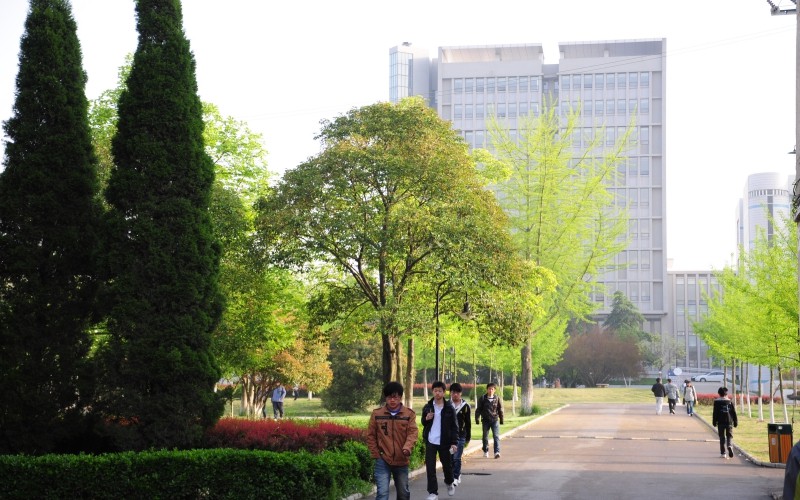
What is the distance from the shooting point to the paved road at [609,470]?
15.7m

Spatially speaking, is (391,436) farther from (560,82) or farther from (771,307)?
(560,82)

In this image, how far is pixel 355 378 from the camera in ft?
156

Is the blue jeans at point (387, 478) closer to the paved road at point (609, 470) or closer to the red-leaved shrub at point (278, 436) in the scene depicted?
the paved road at point (609, 470)

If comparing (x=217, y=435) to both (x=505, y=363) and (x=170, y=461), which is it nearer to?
(x=170, y=461)

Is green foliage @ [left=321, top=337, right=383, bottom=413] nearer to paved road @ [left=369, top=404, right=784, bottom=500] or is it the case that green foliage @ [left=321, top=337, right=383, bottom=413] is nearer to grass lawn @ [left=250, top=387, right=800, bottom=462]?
grass lawn @ [left=250, top=387, right=800, bottom=462]

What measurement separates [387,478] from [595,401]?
52.9 metres

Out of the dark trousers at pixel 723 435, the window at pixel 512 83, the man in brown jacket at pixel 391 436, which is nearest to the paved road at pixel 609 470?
the dark trousers at pixel 723 435

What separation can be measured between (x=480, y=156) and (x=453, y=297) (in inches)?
429

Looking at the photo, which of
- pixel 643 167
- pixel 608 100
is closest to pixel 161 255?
pixel 643 167

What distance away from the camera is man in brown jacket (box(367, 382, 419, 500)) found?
11.1 metres

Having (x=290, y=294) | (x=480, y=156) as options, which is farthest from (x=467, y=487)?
(x=480, y=156)

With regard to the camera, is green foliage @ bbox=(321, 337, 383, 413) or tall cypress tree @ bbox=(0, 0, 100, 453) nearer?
tall cypress tree @ bbox=(0, 0, 100, 453)

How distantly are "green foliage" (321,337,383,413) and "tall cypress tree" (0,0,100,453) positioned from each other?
99.3 feet

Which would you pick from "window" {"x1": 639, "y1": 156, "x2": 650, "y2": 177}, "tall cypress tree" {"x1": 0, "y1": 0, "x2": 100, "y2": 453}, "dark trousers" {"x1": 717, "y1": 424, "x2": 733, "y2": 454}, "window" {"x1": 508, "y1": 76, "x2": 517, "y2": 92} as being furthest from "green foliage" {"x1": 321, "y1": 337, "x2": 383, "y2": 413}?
"window" {"x1": 508, "y1": 76, "x2": 517, "y2": 92}
